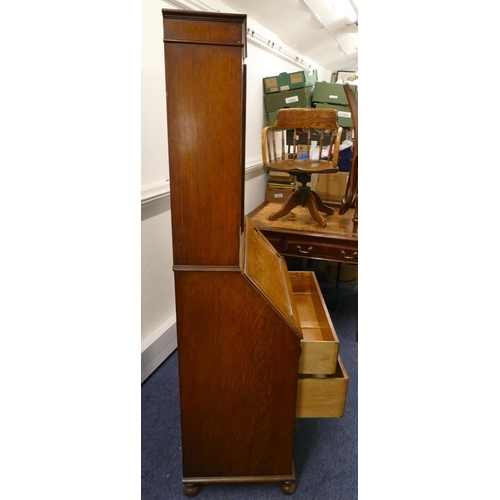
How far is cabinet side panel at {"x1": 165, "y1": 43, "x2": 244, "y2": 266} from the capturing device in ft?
2.72

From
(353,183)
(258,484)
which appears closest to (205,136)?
(258,484)

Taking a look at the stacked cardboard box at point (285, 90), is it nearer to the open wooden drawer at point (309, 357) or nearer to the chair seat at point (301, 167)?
the chair seat at point (301, 167)

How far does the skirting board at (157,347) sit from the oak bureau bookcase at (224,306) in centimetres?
61

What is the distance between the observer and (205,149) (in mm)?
882

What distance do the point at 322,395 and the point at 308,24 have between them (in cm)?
324

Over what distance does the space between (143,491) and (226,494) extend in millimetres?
277

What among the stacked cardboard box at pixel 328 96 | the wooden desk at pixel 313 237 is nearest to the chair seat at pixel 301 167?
the wooden desk at pixel 313 237

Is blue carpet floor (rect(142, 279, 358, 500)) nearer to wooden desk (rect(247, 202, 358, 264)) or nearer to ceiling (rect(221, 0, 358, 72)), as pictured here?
wooden desk (rect(247, 202, 358, 264))

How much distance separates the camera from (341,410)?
43.9 inches

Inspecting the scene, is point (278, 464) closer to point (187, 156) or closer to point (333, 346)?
point (333, 346)

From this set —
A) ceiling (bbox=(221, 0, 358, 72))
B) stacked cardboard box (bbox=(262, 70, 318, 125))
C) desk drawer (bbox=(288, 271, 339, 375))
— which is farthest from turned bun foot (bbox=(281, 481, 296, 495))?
stacked cardboard box (bbox=(262, 70, 318, 125))

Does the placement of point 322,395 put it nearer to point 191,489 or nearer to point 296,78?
point 191,489

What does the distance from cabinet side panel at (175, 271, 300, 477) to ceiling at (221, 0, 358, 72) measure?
1682 mm

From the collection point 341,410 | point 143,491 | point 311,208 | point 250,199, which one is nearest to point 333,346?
point 341,410
